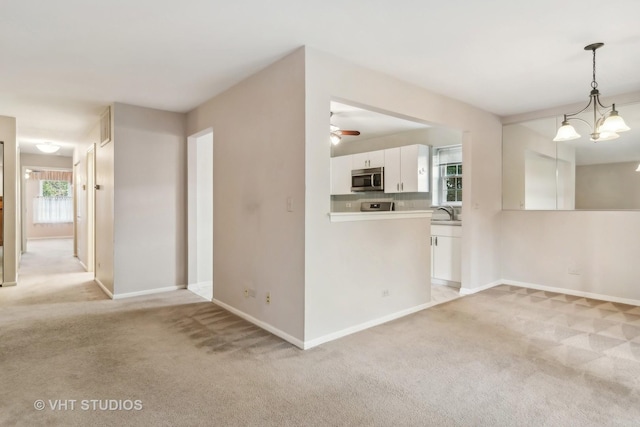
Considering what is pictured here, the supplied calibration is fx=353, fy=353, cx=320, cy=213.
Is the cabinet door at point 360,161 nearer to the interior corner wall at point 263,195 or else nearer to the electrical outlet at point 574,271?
the interior corner wall at point 263,195

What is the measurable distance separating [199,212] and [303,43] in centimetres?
304

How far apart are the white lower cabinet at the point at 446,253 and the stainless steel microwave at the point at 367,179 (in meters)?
1.42

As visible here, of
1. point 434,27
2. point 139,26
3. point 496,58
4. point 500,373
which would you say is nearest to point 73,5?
point 139,26

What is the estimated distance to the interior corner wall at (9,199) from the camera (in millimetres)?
5051

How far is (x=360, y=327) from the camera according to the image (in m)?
3.26

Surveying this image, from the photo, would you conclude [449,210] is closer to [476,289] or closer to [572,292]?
[476,289]

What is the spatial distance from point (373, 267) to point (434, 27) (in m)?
2.07

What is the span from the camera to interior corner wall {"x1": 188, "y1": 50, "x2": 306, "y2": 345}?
9.55ft

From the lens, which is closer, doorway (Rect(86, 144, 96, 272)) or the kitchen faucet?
the kitchen faucet

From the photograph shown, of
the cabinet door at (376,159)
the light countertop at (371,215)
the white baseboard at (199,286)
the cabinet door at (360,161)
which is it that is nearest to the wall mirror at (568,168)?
the cabinet door at (376,159)

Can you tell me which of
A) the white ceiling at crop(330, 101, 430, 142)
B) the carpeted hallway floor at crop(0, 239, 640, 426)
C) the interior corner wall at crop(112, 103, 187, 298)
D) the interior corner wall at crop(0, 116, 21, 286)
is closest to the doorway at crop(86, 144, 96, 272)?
the interior corner wall at crop(0, 116, 21, 286)

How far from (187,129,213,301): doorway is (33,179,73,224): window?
9.64 metres

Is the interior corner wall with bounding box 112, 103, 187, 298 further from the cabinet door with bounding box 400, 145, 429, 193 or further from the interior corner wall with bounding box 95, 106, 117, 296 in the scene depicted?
the cabinet door with bounding box 400, 145, 429, 193

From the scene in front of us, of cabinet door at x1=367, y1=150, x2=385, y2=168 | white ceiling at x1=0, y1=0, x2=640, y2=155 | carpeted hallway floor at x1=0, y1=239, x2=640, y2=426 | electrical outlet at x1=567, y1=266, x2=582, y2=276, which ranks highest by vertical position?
white ceiling at x1=0, y1=0, x2=640, y2=155
